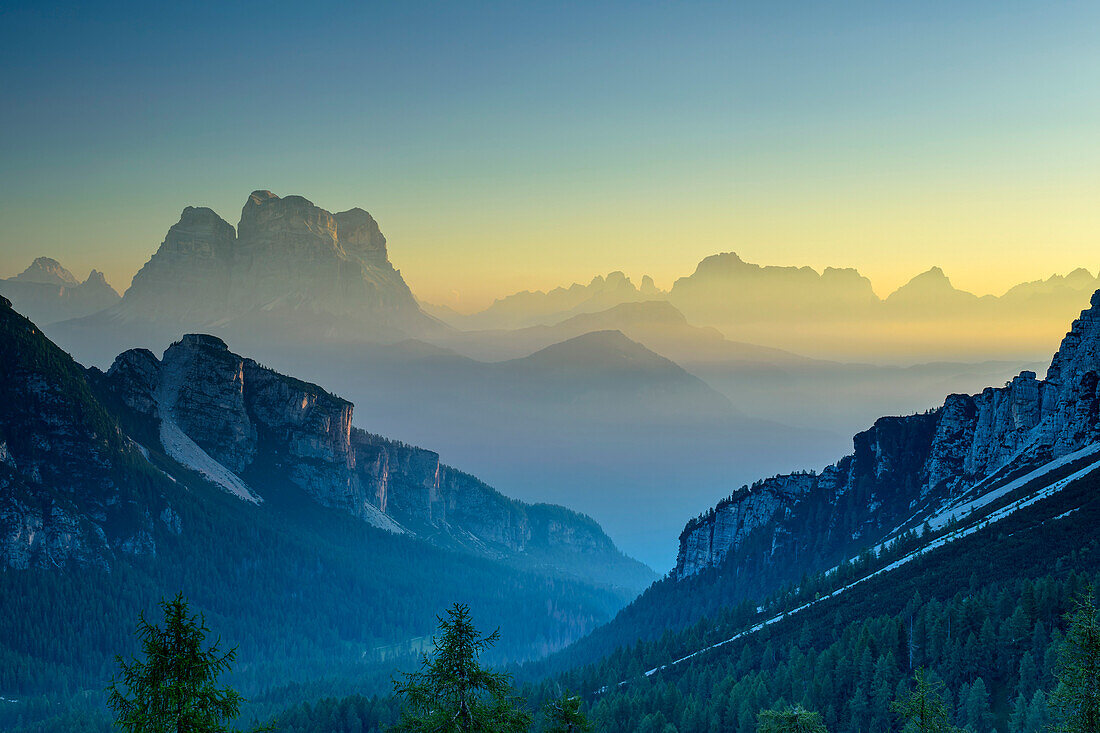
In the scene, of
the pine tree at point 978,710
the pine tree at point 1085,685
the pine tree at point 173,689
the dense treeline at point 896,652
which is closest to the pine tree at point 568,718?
the pine tree at point 173,689

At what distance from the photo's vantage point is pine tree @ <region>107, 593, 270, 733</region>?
4556cm

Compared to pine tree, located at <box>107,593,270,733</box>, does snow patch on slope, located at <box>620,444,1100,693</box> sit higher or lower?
higher

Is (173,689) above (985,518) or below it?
below

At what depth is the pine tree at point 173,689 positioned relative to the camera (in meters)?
45.6

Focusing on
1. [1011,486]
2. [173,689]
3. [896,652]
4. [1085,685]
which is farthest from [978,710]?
[1011,486]

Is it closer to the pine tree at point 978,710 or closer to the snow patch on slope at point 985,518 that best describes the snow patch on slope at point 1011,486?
the snow patch on slope at point 985,518

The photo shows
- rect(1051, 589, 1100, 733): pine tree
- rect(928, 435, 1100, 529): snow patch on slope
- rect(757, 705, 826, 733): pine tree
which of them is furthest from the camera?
rect(928, 435, 1100, 529): snow patch on slope

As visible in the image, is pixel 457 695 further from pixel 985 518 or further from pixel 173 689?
pixel 985 518

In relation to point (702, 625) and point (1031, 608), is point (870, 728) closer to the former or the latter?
point (1031, 608)

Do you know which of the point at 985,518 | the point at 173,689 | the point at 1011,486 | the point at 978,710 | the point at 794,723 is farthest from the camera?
the point at 1011,486

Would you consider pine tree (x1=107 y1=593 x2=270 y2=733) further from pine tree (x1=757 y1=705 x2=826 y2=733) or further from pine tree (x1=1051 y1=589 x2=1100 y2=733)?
pine tree (x1=1051 y1=589 x2=1100 y2=733)

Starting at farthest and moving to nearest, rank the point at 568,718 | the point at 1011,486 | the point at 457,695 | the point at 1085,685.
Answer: the point at 1011,486
the point at 568,718
the point at 457,695
the point at 1085,685

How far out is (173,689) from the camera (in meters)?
45.7

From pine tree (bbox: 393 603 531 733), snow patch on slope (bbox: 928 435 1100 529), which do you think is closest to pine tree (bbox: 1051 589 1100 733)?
pine tree (bbox: 393 603 531 733)
